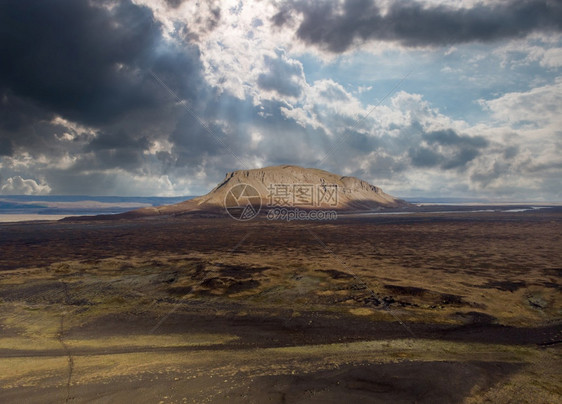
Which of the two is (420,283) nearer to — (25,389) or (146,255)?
(25,389)

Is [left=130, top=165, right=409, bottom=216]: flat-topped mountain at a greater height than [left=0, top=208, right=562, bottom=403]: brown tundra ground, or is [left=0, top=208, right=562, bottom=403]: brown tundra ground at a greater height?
[left=130, top=165, right=409, bottom=216]: flat-topped mountain

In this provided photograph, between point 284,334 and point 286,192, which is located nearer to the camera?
point 284,334

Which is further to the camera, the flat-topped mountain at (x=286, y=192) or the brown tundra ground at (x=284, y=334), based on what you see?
the flat-topped mountain at (x=286, y=192)

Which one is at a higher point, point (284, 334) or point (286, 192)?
point (286, 192)

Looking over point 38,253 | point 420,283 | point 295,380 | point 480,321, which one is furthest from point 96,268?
point 480,321

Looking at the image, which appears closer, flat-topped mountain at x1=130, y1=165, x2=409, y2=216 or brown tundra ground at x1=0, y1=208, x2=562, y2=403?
brown tundra ground at x1=0, y1=208, x2=562, y2=403
